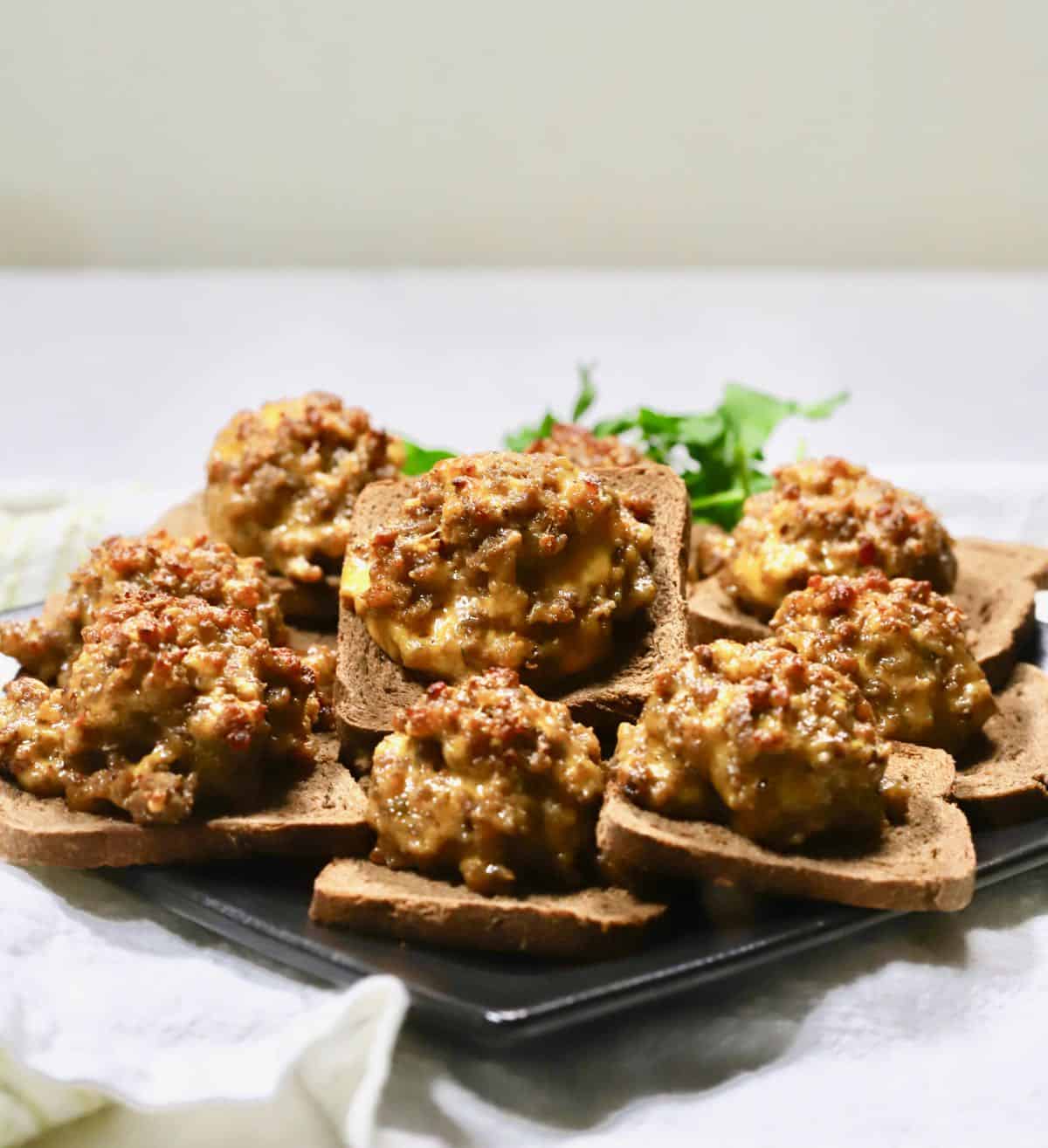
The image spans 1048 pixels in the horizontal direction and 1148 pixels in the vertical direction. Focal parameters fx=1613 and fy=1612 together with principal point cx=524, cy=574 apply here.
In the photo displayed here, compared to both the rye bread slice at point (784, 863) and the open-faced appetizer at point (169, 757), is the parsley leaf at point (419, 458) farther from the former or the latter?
the rye bread slice at point (784, 863)

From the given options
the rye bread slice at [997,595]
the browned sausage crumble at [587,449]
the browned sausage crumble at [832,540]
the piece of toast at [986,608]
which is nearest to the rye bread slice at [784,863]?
the piece of toast at [986,608]

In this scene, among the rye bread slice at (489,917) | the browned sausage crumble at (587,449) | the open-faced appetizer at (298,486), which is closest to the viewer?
the rye bread slice at (489,917)

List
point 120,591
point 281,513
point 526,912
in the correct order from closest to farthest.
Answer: point 526,912
point 120,591
point 281,513

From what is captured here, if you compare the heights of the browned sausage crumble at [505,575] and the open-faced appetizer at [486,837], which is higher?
the browned sausage crumble at [505,575]

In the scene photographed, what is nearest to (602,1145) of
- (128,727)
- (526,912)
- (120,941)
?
(526,912)

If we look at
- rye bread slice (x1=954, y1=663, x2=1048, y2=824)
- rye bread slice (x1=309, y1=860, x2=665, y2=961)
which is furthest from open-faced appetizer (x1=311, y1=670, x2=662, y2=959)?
rye bread slice (x1=954, y1=663, x2=1048, y2=824)

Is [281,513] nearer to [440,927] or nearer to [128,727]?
[128,727]
